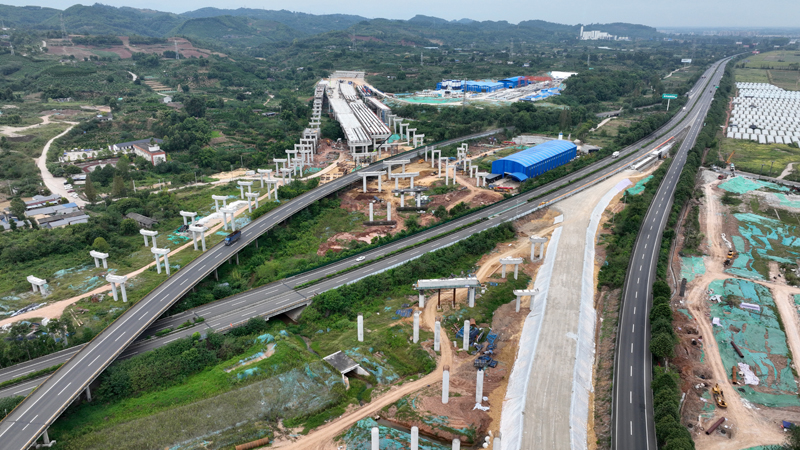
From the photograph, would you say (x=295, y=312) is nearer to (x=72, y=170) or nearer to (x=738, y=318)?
(x=738, y=318)

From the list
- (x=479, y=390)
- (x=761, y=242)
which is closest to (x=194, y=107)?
(x=479, y=390)

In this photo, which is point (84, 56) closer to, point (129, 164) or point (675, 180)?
point (129, 164)

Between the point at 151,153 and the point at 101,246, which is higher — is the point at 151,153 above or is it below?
above

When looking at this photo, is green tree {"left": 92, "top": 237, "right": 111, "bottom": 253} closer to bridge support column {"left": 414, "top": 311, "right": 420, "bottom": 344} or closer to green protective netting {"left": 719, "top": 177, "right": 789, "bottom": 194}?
bridge support column {"left": 414, "top": 311, "right": 420, "bottom": 344}

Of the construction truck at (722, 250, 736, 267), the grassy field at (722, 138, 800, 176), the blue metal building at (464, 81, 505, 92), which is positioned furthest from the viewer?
the blue metal building at (464, 81, 505, 92)

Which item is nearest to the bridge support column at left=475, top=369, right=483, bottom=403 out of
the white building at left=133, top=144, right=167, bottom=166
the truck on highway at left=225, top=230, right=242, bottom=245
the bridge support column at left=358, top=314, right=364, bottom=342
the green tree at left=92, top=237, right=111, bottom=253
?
the bridge support column at left=358, top=314, right=364, bottom=342

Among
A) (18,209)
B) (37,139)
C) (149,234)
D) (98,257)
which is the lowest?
(98,257)

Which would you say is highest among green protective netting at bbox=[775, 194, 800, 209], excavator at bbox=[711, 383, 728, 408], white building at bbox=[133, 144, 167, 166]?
white building at bbox=[133, 144, 167, 166]
